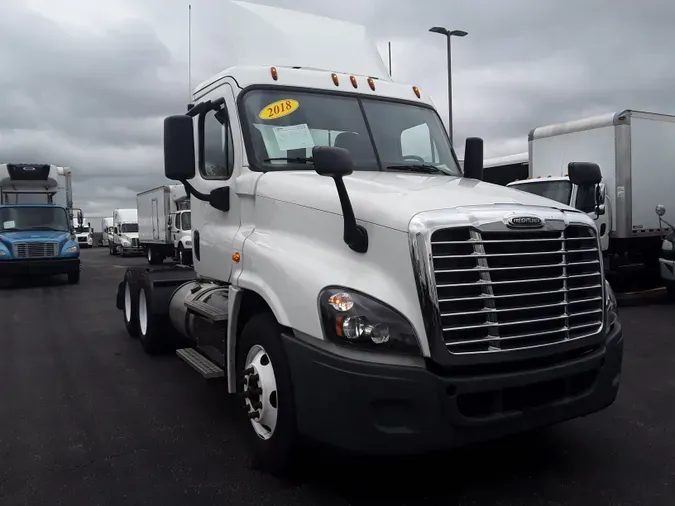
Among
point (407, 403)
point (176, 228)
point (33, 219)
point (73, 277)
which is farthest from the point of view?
point (176, 228)

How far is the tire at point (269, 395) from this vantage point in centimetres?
351

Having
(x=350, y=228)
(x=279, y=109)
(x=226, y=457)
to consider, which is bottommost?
(x=226, y=457)

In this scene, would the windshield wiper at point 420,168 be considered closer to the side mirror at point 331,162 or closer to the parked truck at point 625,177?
the side mirror at point 331,162

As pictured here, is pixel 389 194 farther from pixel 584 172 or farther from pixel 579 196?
pixel 579 196

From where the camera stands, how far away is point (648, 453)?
417 cm

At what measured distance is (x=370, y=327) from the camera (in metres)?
3.15

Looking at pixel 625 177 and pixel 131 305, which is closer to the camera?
pixel 131 305

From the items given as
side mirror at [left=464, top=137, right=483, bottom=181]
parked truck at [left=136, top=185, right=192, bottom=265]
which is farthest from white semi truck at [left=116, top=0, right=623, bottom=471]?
parked truck at [left=136, top=185, right=192, bottom=265]

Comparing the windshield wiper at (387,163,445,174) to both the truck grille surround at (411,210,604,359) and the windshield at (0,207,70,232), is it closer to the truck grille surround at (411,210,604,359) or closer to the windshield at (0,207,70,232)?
the truck grille surround at (411,210,604,359)

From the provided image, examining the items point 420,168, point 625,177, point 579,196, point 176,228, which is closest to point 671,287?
point 579,196

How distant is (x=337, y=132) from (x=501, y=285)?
6.24 ft

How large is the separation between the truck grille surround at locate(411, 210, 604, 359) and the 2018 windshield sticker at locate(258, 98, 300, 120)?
1858 millimetres

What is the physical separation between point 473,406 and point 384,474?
97 centimetres

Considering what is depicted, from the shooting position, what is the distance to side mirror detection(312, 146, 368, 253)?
3373mm
